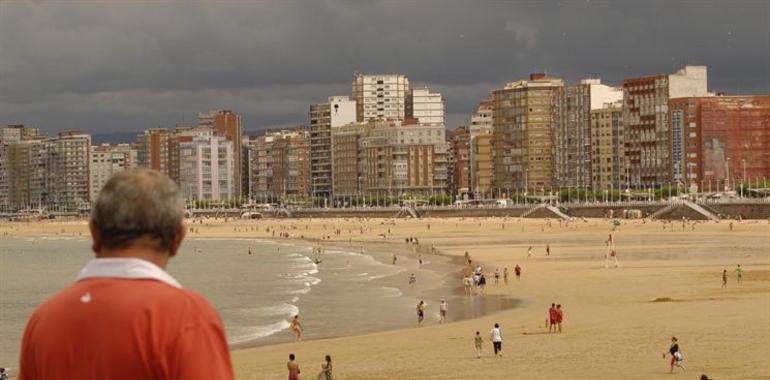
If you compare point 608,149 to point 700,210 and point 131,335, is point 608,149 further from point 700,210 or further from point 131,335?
point 131,335

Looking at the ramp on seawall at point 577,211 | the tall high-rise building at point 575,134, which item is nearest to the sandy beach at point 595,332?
the ramp on seawall at point 577,211

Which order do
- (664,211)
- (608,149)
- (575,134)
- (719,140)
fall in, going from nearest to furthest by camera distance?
(664,211) → (719,140) → (608,149) → (575,134)

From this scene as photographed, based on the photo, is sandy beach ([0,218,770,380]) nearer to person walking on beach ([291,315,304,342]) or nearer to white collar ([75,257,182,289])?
person walking on beach ([291,315,304,342])

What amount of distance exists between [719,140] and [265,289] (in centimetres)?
11296

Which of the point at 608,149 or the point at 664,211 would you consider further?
the point at 608,149

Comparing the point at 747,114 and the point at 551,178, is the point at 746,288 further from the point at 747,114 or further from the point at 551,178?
the point at 551,178

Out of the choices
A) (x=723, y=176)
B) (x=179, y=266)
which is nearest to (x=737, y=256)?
(x=179, y=266)

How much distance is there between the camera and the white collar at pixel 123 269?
10.6ft

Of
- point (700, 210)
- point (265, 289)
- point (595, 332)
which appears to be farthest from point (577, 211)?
point (595, 332)

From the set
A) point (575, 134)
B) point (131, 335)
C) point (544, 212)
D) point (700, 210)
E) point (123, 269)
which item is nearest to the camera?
point (131, 335)

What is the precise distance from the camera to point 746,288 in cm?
4294

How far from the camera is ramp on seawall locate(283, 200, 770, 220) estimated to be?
120375 millimetres

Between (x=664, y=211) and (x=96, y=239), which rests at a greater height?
(x=96, y=239)

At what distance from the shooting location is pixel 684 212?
12519cm
